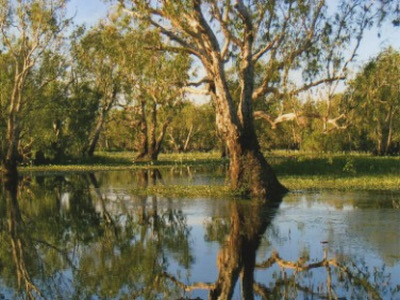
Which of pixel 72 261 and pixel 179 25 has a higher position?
pixel 179 25

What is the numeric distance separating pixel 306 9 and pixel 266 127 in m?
62.3

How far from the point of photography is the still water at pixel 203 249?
10719mm

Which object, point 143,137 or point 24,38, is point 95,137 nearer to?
point 143,137

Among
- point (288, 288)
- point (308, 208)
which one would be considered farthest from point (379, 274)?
point (308, 208)

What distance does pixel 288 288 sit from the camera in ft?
35.0

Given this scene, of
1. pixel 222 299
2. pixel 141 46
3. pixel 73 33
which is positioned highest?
pixel 73 33

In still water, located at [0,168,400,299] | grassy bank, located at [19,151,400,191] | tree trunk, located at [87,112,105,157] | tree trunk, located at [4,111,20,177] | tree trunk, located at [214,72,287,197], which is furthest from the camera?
tree trunk, located at [87,112,105,157]

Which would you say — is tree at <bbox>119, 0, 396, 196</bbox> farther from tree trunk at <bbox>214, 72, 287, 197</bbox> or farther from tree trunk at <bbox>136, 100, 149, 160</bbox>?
tree trunk at <bbox>136, 100, 149, 160</bbox>

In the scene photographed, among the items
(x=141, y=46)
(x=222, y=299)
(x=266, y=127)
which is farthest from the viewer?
(x=266, y=127)

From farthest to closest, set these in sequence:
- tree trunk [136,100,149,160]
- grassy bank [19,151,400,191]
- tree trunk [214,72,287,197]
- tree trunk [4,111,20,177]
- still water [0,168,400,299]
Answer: tree trunk [136,100,149,160]
tree trunk [4,111,20,177]
grassy bank [19,151,400,191]
tree trunk [214,72,287,197]
still water [0,168,400,299]

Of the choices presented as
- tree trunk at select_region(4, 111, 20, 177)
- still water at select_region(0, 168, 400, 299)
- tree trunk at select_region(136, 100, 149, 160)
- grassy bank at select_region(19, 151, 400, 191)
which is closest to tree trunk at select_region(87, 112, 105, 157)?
tree trunk at select_region(136, 100, 149, 160)

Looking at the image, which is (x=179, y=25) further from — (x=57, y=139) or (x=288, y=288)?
(x=57, y=139)

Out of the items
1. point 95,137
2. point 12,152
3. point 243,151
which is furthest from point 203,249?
point 95,137

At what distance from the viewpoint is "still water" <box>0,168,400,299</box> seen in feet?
35.2
